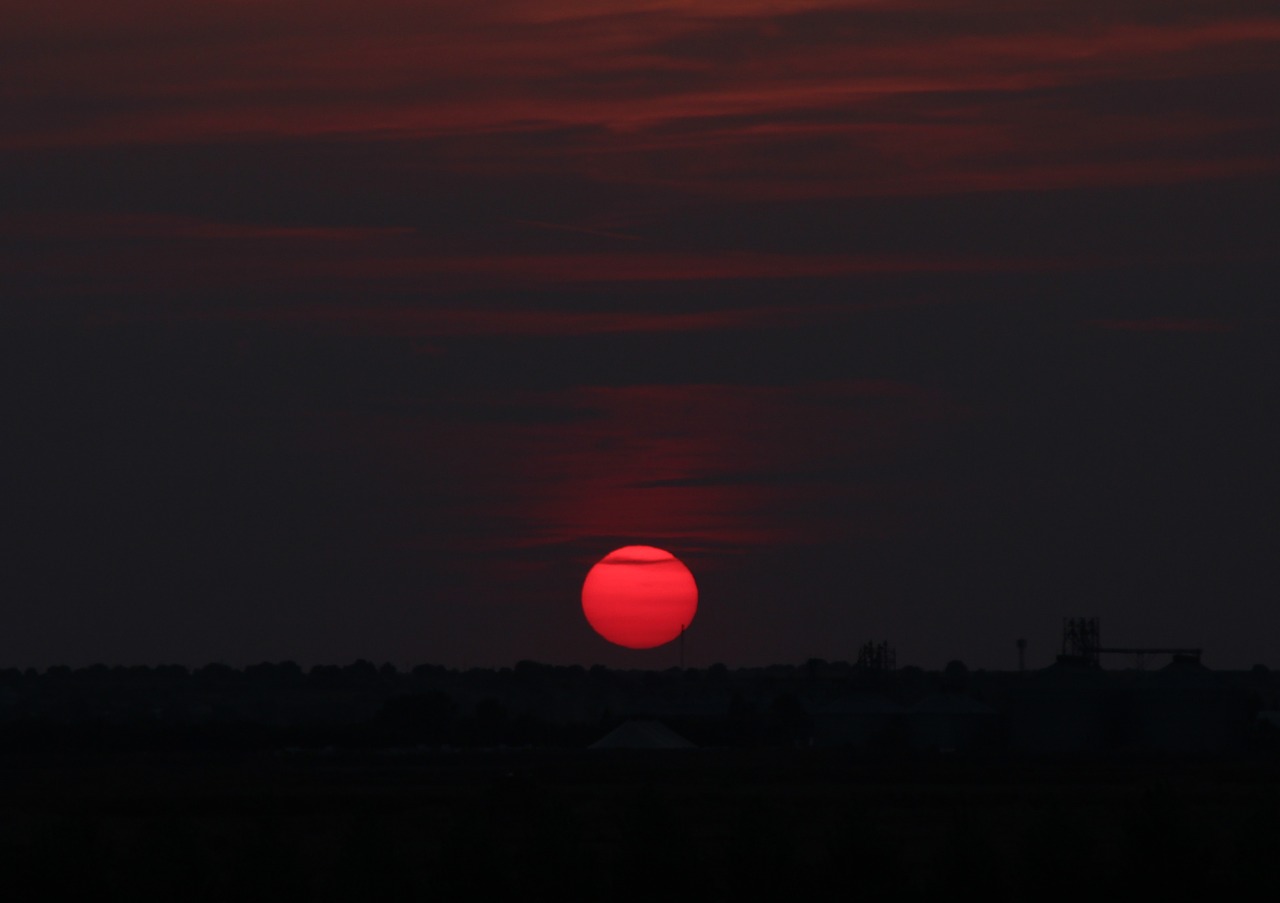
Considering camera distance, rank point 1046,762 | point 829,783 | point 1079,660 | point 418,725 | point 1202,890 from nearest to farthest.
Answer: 1. point 1202,890
2. point 829,783
3. point 1046,762
4. point 1079,660
5. point 418,725

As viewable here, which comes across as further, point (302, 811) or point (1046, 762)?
point (1046, 762)

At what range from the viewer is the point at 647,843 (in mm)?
56406

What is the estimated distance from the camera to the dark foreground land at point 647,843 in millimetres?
54000

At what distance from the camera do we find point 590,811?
300 feet

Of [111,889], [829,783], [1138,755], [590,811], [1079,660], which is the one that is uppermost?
[1079,660]

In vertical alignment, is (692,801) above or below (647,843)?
above

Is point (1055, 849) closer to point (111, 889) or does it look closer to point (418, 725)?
point (111, 889)

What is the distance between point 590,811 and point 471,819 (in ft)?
115

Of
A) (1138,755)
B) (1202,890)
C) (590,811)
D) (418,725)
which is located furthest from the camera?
(418,725)

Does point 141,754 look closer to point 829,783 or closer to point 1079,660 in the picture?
point 829,783

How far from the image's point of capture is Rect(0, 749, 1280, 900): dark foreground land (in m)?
54.0

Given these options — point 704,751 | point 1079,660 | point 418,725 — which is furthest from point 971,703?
point 418,725

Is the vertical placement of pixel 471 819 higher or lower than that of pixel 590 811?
lower

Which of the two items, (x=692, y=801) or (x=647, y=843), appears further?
(x=692, y=801)
